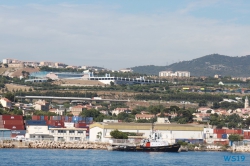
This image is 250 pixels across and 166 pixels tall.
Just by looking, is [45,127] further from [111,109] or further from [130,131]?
[111,109]

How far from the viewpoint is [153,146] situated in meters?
50.1

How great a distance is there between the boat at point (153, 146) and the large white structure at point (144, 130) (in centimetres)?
410

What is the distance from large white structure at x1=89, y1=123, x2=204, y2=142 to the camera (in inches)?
2250

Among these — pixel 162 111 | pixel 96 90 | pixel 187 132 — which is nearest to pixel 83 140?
pixel 187 132

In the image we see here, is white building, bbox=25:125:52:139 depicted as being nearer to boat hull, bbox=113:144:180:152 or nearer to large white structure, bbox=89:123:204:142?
large white structure, bbox=89:123:204:142

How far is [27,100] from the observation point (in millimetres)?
→ 93000

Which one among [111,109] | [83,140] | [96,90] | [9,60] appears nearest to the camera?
[83,140]

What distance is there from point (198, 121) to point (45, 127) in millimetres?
21593

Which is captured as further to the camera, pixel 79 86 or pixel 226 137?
pixel 79 86

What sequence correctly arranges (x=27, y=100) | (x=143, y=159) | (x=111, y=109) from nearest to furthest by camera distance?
1. (x=143, y=159)
2. (x=111, y=109)
3. (x=27, y=100)

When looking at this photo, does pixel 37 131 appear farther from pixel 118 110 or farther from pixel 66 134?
pixel 118 110

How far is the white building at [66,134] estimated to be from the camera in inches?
2249

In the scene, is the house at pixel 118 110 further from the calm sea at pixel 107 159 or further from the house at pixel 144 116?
the calm sea at pixel 107 159

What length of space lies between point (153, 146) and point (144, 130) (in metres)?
8.83
